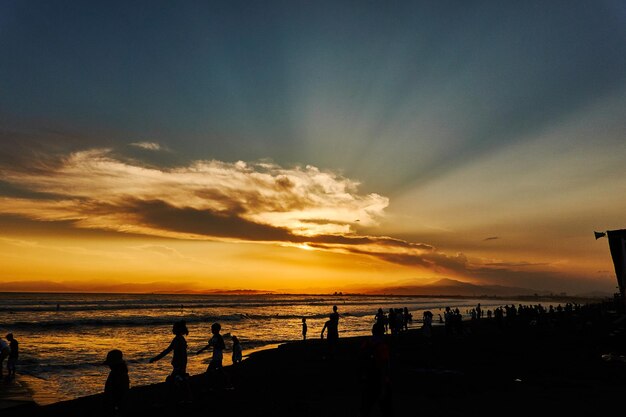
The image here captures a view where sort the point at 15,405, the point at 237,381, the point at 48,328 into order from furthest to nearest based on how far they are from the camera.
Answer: the point at 48,328
the point at 237,381
the point at 15,405

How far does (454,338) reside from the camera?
32.4 metres

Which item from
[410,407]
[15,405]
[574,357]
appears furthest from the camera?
[574,357]

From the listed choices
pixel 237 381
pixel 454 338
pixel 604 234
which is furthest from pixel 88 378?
pixel 604 234

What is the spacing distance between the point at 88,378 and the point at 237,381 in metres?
7.92

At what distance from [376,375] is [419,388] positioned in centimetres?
635

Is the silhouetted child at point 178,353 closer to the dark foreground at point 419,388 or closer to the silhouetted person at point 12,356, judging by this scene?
the dark foreground at point 419,388

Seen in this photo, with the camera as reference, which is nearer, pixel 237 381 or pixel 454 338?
pixel 237 381

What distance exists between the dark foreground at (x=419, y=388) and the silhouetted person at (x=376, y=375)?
0.79ft

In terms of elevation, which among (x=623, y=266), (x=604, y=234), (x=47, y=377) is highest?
(x=604, y=234)

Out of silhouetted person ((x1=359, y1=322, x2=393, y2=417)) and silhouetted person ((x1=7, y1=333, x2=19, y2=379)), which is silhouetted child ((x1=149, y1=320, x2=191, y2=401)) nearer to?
silhouetted person ((x1=359, y1=322, x2=393, y2=417))

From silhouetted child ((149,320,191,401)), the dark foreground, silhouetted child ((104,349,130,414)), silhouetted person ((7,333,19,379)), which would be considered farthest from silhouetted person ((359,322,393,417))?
silhouetted person ((7,333,19,379))

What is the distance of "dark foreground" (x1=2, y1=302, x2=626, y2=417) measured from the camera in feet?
37.0

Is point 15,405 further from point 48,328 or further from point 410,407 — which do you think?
point 48,328

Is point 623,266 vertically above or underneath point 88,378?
above
